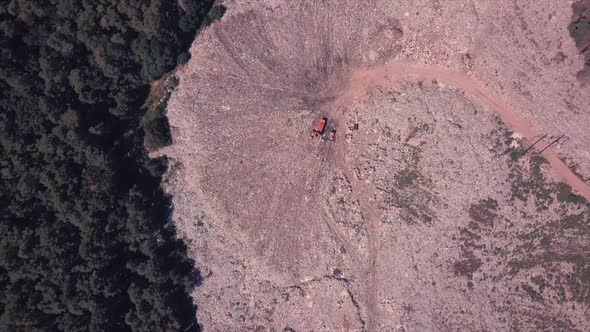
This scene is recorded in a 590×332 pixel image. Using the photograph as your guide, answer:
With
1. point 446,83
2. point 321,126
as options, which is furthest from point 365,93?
point 446,83

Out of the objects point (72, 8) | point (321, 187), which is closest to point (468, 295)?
point (321, 187)

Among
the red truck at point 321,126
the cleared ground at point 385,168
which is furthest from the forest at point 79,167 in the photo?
the red truck at point 321,126

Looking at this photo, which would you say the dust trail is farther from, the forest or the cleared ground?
the forest

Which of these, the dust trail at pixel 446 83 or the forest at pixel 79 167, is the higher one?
the dust trail at pixel 446 83

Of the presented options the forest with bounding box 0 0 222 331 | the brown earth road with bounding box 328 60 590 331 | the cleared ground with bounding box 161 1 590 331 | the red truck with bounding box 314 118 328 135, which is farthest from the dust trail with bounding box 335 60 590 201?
the forest with bounding box 0 0 222 331

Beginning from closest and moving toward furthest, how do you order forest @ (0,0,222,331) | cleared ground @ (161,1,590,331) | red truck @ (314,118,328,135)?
1. forest @ (0,0,222,331)
2. cleared ground @ (161,1,590,331)
3. red truck @ (314,118,328,135)

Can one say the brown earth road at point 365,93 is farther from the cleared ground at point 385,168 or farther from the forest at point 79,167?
the forest at point 79,167

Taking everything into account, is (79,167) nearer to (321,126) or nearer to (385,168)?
(321,126)
